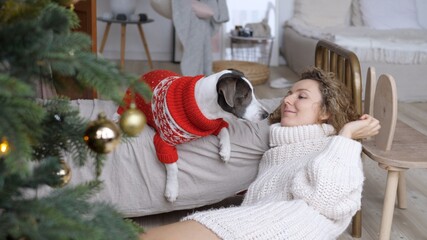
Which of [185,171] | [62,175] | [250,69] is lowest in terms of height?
[250,69]

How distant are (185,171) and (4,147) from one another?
1.50 metres

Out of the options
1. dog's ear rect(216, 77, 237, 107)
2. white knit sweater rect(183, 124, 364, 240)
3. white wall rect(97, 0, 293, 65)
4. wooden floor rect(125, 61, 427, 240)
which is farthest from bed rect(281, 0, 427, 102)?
white knit sweater rect(183, 124, 364, 240)

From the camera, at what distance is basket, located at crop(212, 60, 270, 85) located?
4774 millimetres

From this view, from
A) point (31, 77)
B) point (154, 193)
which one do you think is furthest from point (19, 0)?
point (154, 193)

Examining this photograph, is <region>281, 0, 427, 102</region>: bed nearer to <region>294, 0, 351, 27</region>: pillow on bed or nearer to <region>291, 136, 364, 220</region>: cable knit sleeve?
<region>294, 0, 351, 27</region>: pillow on bed

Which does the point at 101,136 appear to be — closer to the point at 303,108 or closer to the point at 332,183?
the point at 332,183

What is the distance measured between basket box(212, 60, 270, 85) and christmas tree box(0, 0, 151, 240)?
3.98 m

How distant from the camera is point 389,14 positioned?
5539 mm

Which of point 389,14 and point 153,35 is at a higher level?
point 389,14

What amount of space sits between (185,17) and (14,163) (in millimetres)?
3721

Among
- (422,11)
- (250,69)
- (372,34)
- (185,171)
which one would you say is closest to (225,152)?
(185,171)

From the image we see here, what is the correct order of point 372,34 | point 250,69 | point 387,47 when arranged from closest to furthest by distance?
point 387,47 → point 250,69 → point 372,34

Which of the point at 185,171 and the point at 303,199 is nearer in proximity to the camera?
the point at 303,199

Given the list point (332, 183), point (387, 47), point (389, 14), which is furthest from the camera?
point (389, 14)
